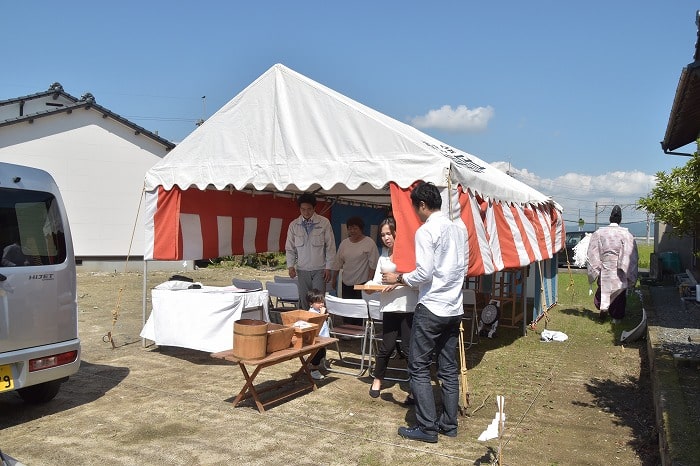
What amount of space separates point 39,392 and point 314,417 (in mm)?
2239

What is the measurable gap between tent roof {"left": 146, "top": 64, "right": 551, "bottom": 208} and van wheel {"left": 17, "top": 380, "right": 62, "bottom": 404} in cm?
260

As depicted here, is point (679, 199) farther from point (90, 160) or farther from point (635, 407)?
point (90, 160)

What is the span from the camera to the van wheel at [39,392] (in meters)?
4.73

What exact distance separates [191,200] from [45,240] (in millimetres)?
3008

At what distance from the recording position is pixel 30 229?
14.6 ft

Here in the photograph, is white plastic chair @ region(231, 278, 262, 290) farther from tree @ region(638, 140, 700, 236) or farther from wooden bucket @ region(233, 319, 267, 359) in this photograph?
tree @ region(638, 140, 700, 236)

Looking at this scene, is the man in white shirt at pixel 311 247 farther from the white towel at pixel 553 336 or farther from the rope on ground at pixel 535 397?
the white towel at pixel 553 336

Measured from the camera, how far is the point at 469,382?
18.7 ft

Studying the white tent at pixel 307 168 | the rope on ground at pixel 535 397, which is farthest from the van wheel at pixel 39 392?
the rope on ground at pixel 535 397

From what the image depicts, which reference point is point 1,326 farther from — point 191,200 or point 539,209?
point 539,209

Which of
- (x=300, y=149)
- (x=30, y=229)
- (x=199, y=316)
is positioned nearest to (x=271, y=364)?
(x=199, y=316)

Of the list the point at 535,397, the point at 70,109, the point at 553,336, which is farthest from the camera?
the point at 70,109

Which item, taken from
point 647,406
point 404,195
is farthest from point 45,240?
point 647,406

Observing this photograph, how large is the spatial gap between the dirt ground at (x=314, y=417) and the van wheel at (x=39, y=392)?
8cm
